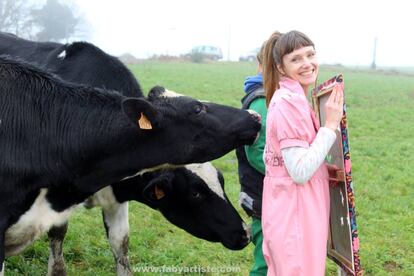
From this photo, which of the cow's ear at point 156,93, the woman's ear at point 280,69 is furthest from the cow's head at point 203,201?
the woman's ear at point 280,69

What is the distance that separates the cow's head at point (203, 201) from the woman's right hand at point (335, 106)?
154 centimetres

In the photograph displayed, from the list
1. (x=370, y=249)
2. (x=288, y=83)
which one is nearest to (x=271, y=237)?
(x=288, y=83)

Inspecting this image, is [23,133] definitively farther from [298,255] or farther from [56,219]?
[298,255]

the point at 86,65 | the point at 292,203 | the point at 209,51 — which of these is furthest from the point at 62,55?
the point at 209,51

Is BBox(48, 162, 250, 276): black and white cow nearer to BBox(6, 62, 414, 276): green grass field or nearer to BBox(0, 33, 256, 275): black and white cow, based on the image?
BBox(0, 33, 256, 275): black and white cow

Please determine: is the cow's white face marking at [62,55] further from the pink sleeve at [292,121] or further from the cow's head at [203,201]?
the pink sleeve at [292,121]

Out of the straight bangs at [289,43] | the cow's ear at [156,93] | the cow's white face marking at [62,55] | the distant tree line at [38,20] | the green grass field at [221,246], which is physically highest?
the distant tree line at [38,20]

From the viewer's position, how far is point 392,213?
22.2 ft

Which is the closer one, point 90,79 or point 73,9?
A: point 90,79

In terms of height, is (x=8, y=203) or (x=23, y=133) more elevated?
(x=23, y=133)

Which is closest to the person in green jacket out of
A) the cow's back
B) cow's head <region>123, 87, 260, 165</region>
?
cow's head <region>123, 87, 260, 165</region>

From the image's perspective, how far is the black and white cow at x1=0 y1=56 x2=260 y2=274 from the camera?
3256 mm

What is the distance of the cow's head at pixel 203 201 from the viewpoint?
409 centimetres

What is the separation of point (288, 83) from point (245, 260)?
255 centimetres
